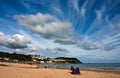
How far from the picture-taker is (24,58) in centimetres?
16938

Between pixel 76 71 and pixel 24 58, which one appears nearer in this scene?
pixel 76 71

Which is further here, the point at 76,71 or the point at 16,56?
the point at 16,56

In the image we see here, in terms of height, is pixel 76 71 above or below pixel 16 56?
below

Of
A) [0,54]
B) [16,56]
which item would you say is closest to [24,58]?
[16,56]

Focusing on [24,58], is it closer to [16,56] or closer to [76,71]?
[16,56]

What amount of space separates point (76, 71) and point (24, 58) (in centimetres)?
14913

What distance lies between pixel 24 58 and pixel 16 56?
27.0ft

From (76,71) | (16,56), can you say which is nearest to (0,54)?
(16,56)

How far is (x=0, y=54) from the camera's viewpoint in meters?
166

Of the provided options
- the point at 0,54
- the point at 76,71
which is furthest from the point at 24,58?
the point at 76,71

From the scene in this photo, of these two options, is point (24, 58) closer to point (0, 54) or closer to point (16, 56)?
point (16, 56)

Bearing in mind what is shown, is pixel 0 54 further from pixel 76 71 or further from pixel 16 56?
pixel 76 71

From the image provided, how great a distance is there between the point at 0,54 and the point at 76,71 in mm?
152810

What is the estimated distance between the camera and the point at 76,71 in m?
26.1
